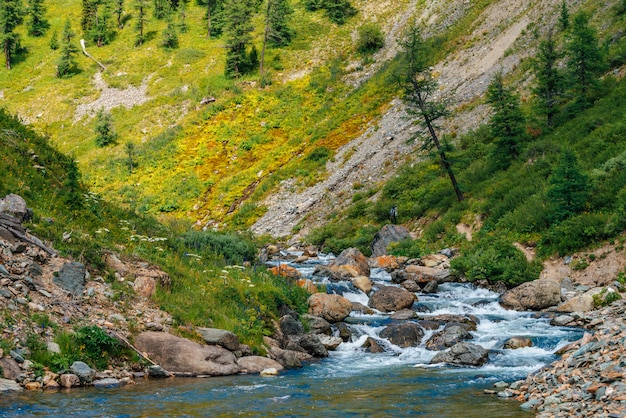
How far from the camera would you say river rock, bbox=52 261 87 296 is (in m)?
12.5

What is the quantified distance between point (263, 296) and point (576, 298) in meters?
10.7

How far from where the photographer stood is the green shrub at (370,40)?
64.1 meters

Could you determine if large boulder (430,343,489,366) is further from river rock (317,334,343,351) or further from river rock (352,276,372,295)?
river rock (352,276,372,295)

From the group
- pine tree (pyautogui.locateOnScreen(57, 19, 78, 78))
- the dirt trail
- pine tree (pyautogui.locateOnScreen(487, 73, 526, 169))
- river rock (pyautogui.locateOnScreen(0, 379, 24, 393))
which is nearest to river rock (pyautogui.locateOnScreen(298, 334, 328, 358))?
river rock (pyautogui.locateOnScreen(0, 379, 24, 393))

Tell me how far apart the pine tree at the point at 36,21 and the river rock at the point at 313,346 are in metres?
Answer: 85.4

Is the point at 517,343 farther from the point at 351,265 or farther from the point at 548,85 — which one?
the point at 548,85

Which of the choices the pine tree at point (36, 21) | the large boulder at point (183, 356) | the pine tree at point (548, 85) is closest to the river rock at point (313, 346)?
the large boulder at point (183, 356)

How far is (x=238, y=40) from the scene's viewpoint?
64562 millimetres

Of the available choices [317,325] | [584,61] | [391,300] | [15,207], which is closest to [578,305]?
[391,300]

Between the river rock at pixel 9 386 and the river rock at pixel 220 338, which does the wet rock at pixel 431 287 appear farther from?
the river rock at pixel 9 386

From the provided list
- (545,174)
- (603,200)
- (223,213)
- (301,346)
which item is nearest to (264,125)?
(223,213)

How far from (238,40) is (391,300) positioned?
171 feet

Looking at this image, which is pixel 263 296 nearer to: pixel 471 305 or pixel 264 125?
pixel 471 305

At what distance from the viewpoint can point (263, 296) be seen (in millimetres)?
16344
